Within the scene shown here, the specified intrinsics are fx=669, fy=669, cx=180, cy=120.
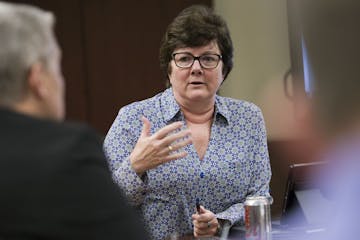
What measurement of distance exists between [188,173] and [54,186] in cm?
137

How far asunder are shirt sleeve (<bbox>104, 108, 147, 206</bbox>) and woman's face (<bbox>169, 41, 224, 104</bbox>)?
0.21 meters

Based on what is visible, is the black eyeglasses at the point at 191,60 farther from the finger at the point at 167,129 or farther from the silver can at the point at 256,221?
the silver can at the point at 256,221

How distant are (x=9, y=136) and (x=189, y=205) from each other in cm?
136

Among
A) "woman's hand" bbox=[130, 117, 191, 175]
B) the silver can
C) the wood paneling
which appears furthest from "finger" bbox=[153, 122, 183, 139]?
the wood paneling

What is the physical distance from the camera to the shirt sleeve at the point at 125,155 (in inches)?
90.9

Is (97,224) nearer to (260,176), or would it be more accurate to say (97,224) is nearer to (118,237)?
(118,237)

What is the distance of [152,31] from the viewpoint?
4.45m

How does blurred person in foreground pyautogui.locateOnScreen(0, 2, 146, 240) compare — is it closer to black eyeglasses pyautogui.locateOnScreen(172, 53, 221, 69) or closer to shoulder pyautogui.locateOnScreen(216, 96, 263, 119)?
black eyeglasses pyautogui.locateOnScreen(172, 53, 221, 69)

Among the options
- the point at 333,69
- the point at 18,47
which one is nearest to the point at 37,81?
the point at 18,47

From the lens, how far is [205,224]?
86.2 inches

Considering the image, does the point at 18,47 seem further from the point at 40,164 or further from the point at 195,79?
the point at 195,79

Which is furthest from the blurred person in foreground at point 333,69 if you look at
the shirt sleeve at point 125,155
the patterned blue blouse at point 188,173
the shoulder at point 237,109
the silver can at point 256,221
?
the silver can at point 256,221

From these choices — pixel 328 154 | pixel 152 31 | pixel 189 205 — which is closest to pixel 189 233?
pixel 189 205

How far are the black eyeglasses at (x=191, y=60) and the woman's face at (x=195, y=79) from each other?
0.01 metres
